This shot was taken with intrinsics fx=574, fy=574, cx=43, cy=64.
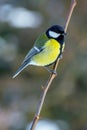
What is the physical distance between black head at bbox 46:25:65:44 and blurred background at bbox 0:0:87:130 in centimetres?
372

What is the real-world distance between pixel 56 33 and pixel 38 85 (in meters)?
4.39

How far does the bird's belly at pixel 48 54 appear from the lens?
8.52 feet

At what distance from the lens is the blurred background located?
21.9 feet

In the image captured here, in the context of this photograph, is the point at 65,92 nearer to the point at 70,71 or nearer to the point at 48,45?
the point at 70,71

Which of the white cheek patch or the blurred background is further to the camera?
the blurred background

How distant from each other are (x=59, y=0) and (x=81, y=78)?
1.50 meters

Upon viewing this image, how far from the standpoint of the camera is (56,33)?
2.56 meters

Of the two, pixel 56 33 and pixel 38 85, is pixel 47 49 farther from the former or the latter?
pixel 38 85

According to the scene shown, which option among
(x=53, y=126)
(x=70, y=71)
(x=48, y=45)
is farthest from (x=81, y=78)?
(x=48, y=45)

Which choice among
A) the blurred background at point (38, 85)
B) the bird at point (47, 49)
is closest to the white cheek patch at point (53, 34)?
the bird at point (47, 49)

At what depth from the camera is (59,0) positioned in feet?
25.3

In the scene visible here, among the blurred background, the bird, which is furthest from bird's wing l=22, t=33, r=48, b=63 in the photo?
the blurred background

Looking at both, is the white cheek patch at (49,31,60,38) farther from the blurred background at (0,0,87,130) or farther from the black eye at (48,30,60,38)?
the blurred background at (0,0,87,130)

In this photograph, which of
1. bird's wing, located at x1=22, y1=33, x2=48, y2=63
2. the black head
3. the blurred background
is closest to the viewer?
the black head
